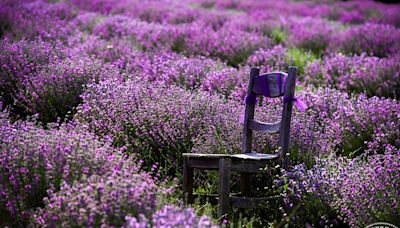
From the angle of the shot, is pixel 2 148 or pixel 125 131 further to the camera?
pixel 125 131

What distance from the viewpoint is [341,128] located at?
4801 mm

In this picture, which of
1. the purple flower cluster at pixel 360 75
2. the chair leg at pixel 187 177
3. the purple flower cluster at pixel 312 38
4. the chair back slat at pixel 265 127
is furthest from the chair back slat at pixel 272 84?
the purple flower cluster at pixel 312 38

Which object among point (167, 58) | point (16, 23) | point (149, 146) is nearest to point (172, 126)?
point (149, 146)

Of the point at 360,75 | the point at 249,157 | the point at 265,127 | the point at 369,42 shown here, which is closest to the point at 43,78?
the point at 265,127

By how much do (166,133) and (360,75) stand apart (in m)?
3.59

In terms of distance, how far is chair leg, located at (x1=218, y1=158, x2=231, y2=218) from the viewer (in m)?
3.38

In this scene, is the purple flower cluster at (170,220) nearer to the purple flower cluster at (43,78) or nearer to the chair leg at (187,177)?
the chair leg at (187,177)

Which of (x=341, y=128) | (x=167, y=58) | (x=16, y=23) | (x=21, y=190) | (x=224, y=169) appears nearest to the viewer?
(x=21, y=190)

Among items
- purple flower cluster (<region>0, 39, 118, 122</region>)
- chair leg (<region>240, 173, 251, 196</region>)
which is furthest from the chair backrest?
purple flower cluster (<region>0, 39, 118, 122</region>)

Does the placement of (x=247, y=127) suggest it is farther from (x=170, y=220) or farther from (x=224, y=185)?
(x=170, y=220)

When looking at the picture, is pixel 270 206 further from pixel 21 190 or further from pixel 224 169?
pixel 21 190

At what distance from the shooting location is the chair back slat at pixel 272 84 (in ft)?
12.0

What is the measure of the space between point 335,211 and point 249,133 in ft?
2.61

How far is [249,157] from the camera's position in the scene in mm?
3449
